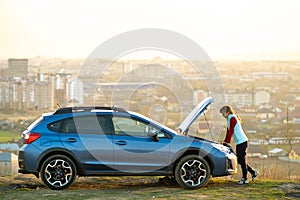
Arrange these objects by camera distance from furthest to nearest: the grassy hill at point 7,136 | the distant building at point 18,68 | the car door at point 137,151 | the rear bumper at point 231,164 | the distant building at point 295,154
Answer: the distant building at point 18,68
the grassy hill at point 7,136
the distant building at point 295,154
the rear bumper at point 231,164
the car door at point 137,151

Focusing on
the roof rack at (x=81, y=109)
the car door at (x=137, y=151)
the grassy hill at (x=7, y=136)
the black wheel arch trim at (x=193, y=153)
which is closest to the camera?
the car door at (x=137, y=151)

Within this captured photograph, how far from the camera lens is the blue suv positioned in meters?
9.66

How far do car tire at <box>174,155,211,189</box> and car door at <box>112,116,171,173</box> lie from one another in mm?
280

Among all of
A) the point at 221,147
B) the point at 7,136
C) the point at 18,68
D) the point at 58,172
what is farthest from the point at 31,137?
the point at 18,68

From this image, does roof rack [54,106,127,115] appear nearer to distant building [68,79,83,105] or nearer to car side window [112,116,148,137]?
car side window [112,116,148,137]

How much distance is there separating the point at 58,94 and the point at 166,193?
54.6 ft

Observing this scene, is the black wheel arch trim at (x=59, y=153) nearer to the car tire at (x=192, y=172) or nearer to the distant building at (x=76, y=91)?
the car tire at (x=192, y=172)

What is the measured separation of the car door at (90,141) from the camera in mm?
9688

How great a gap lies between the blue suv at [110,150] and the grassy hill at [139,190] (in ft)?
1.04

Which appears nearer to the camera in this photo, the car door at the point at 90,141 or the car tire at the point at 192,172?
the car door at the point at 90,141

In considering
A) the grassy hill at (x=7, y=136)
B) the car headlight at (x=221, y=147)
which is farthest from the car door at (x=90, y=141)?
the grassy hill at (x=7, y=136)

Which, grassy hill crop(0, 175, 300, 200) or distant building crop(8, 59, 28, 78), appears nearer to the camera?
grassy hill crop(0, 175, 300, 200)

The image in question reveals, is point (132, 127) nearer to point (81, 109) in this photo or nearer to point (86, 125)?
point (86, 125)

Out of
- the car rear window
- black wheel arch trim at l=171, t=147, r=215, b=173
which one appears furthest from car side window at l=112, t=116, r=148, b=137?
the car rear window
